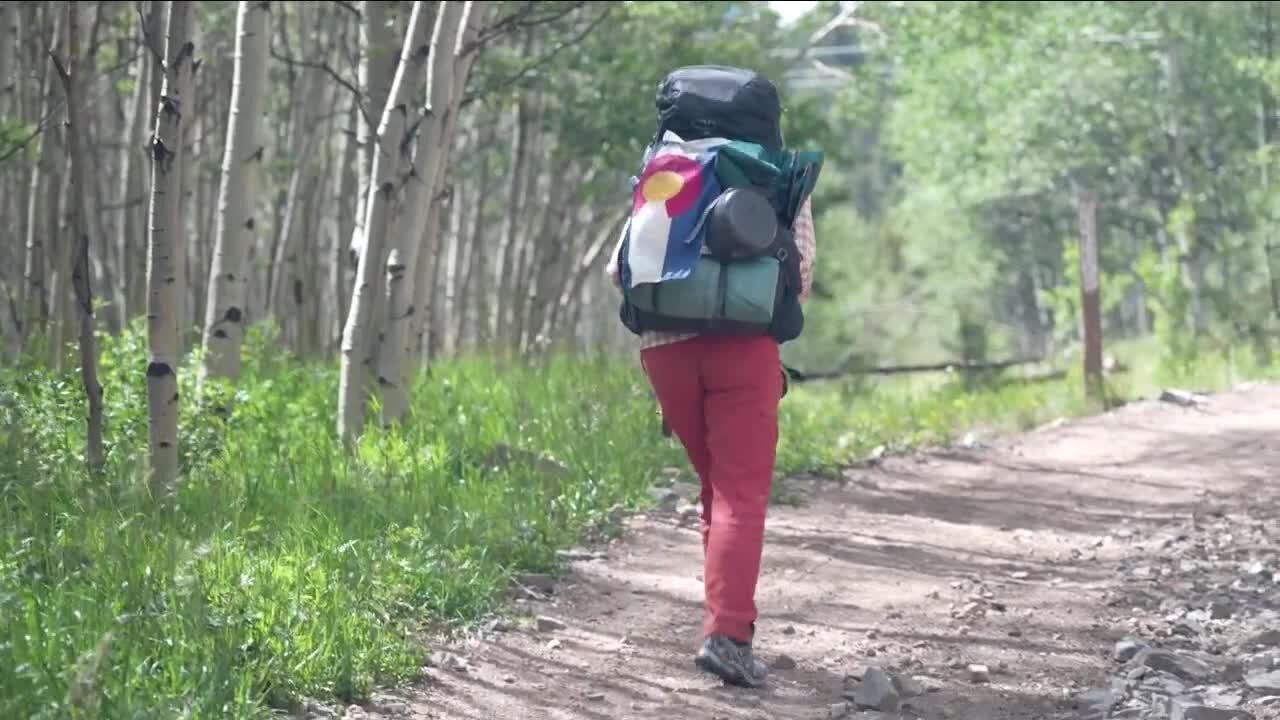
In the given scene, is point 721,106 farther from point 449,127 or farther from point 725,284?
point 449,127

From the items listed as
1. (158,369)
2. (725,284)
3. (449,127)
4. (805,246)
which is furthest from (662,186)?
(449,127)

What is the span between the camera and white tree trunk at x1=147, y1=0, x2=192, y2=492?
6.17m

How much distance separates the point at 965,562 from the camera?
7641mm

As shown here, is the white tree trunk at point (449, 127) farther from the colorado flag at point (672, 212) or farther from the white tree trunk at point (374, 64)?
the colorado flag at point (672, 212)

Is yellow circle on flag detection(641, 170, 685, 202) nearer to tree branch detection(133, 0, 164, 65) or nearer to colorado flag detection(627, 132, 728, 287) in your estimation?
colorado flag detection(627, 132, 728, 287)

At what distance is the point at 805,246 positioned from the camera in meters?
5.36

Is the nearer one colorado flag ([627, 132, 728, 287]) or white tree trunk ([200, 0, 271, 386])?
colorado flag ([627, 132, 728, 287])

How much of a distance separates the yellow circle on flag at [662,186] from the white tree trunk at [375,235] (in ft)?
12.7

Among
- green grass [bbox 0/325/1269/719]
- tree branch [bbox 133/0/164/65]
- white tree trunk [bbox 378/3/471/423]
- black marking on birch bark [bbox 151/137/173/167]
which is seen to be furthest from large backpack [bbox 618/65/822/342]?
white tree trunk [bbox 378/3/471/423]

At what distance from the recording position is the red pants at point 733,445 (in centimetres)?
529

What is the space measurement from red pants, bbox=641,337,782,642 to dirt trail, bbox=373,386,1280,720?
0.29 meters

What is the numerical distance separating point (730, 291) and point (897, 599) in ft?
6.90

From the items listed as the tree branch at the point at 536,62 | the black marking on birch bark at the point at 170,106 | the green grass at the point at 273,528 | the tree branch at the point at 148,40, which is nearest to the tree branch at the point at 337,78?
the tree branch at the point at 536,62

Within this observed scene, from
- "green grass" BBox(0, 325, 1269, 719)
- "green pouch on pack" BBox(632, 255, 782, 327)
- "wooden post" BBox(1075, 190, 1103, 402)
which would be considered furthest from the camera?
"wooden post" BBox(1075, 190, 1103, 402)
